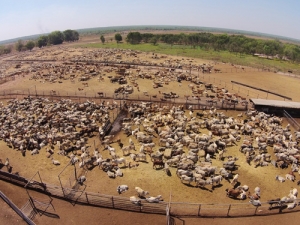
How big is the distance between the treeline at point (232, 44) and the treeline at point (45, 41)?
67.9 metres

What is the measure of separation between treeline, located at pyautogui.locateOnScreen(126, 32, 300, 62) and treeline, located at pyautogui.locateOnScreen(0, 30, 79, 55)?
67890 millimetres

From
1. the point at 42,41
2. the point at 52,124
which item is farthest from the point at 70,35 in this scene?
the point at 52,124

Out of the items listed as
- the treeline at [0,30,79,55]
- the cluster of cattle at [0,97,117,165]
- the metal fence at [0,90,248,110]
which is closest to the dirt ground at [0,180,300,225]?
the cluster of cattle at [0,97,117,165]

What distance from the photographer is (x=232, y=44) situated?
355 feet

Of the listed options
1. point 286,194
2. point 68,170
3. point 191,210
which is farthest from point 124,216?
point 286,194

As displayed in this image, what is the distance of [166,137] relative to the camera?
27.9m

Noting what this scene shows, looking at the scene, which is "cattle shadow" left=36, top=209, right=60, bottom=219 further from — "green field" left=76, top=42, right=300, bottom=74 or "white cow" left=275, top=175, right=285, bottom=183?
"green field" left=76, top=42, right=300, bottom=74

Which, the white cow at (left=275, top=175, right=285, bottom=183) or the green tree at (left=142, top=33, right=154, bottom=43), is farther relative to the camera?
the green tree at (left=142, top=33, right=154, bottom=43)

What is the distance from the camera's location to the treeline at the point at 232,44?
98.3 metres

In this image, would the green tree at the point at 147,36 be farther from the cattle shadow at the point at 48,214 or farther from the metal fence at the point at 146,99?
the cattle shadow at the point at 48,214

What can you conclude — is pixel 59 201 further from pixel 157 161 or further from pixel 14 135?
pixel 14 135

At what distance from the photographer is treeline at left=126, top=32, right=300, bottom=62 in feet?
323

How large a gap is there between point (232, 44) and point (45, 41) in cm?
13583

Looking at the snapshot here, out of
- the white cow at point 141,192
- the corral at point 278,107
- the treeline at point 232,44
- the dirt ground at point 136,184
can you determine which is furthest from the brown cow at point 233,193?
the treeline at point 232,44
